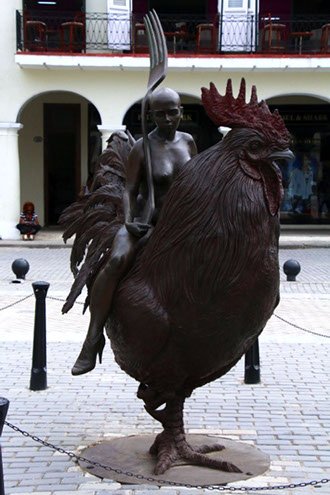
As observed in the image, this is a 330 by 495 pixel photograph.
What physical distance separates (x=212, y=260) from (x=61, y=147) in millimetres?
23213

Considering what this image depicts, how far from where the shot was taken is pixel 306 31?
82.3ft

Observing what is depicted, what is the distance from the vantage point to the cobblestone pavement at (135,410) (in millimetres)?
5477

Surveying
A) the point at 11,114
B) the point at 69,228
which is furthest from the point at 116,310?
the point at 11,114

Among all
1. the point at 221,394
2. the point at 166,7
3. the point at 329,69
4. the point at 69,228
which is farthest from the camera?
the point at 166,7

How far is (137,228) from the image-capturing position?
17.1ft

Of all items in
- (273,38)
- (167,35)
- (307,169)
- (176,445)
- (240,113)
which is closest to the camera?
(240,113)

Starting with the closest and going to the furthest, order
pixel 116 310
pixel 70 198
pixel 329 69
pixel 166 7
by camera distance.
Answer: pixel 116 310 < pixel 329 69 < pixel 166 7 < pixel 70 198

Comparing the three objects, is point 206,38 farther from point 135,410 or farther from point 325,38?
point 135,410

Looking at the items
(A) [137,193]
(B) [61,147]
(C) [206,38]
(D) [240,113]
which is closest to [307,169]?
(C) [206,38]

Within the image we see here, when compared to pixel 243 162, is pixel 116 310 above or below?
below

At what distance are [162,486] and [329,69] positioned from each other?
20.2 metres

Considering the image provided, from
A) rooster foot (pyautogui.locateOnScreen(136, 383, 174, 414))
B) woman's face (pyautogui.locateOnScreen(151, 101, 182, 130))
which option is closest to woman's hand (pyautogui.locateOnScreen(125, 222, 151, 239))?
woman's face (pyautogui.locateOnScreen(151, 101, 182, 130))

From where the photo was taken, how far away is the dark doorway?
1079 inches

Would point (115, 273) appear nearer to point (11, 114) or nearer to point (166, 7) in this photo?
point (11, 114)
